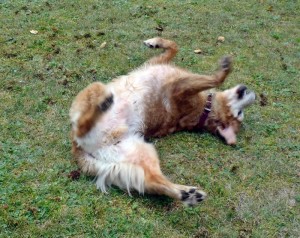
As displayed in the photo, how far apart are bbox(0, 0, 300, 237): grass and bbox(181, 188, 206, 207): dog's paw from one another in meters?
0.14

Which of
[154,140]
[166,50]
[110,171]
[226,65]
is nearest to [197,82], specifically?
[226,65]

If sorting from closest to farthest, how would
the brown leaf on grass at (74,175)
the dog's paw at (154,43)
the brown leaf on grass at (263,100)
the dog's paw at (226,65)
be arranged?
the brown leaf on grass at (74,175) < the dog's paw at (226,65) < the brown leaf on grass at (263,100) < the dog's paw at (154,43)

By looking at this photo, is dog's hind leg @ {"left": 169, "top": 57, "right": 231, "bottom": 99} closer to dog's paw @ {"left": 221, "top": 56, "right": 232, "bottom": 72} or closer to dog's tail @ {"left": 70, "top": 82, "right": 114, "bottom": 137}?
dog's paw @ {"left": 221, "top": 56, "right": 232, "bottom": 72}

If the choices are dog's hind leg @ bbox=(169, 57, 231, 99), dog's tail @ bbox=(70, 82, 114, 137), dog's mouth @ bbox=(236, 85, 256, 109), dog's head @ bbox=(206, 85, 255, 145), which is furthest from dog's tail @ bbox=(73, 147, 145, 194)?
dog's mouth @ bbox=(236, 85, 256, 109)

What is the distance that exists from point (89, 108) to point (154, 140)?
3.57ft

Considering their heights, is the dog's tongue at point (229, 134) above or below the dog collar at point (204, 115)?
below

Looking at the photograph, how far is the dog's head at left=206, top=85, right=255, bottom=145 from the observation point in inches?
232

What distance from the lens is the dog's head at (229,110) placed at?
19.3ft

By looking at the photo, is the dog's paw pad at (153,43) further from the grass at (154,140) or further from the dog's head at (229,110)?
the dog's head at (229,110)

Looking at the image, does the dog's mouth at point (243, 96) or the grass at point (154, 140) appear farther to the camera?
the dog's mouth at point (243, 96)

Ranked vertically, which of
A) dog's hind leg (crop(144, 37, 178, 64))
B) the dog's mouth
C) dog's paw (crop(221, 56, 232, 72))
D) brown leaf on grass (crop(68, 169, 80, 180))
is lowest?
brown leaf on grass (crop(68, 169, 80, 180))

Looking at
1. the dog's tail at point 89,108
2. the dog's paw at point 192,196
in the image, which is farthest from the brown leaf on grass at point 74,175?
the dog's paw at point 192,196

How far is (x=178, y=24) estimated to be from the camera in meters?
8.30

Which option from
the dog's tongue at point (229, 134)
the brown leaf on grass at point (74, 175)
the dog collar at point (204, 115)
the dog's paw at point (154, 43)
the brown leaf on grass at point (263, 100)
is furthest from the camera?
the dog's paw at point (154, 43)
